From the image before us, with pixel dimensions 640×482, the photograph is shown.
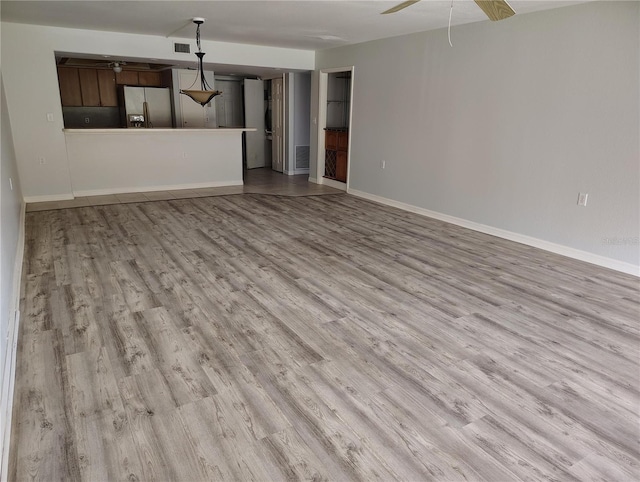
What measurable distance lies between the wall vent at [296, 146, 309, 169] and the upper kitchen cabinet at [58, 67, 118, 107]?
12.6 ft

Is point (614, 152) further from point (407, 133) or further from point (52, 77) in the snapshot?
point (52, 77)

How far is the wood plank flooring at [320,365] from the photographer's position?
178 centimetres

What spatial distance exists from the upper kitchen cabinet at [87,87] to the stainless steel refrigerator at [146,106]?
0.39 m

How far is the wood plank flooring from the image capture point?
178 centimetres

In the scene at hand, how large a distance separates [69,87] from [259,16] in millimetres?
5635

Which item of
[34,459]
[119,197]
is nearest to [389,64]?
[119,197]

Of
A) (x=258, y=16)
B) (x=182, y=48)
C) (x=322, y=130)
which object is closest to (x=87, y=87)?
(x=182, y=48)

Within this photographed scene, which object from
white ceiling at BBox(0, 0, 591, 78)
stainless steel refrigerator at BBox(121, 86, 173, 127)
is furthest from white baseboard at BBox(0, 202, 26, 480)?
stainless steel refrigerator at BBox(121, 86, 173, 127)

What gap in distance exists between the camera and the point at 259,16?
4762 millimetres

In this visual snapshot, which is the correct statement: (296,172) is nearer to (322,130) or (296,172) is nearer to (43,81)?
(322,130)

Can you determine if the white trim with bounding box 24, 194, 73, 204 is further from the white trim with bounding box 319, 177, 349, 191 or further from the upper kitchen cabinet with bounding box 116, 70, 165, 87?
the white trim with bounding box 319, 177, 349, 191

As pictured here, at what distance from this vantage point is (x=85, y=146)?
6359 mm

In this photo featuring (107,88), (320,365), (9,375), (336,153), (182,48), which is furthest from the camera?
(107,88)

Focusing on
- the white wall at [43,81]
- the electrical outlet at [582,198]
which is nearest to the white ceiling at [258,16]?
the white wall at [43,81]
